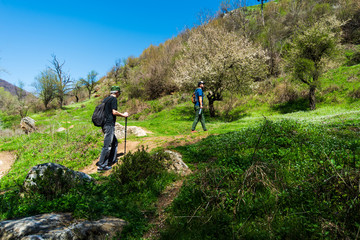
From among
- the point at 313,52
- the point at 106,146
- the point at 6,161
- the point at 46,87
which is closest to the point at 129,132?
the point at 106,146

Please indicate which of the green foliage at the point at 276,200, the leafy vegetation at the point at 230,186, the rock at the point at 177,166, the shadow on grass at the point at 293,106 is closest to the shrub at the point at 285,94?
the shadow on grass at the point at 293,106

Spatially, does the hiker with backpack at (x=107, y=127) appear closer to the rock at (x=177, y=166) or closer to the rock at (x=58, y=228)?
the rock at (x=177, y=166)

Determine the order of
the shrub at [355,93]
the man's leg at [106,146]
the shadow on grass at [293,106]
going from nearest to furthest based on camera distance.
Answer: the man's leg at [106,146], the shrub at [355,93], the shadow on grass at [293,106]

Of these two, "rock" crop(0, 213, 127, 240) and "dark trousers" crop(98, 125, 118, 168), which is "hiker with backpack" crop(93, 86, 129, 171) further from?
"rock" crop(0, 213, 127, 240)

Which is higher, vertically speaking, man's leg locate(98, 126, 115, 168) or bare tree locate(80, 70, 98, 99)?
bare tree locate(80, 70, 98, 99)

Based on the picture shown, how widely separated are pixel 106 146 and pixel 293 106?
19.6 m

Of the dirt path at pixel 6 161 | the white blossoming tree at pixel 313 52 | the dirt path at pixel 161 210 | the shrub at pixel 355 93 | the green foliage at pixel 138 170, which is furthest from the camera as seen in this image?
the white blossoming tree at pixel 313 52

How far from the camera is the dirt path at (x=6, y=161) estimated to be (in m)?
9.22

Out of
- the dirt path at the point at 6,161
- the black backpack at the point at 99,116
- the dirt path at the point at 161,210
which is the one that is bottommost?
the dirt path at the point at 161,210

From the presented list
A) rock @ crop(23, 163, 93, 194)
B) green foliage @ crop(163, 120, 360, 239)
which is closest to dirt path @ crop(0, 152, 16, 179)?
rock @ crop(23, 163, 93, 194)

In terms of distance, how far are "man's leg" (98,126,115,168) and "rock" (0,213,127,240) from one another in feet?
12.6

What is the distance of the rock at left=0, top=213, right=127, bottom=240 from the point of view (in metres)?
2.23

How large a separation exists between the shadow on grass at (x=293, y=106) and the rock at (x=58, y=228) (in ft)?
66.5

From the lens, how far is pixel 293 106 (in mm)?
19094
